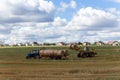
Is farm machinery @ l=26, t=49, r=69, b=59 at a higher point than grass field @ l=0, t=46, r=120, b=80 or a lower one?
higher

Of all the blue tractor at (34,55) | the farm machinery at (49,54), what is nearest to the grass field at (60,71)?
the farm machinery at (49,54)

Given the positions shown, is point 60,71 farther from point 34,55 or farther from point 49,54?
point 34,55

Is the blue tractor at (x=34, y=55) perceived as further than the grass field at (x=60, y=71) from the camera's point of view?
Yes

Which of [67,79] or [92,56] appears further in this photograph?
[92,56]

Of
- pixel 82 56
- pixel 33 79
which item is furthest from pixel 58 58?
pixel 33 79

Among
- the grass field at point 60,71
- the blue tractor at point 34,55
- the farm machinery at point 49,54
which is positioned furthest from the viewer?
the blue tractor at point 34,55

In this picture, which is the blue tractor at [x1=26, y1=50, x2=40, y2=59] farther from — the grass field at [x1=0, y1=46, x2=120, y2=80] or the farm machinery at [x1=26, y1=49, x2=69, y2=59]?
the grass field at [x1=0, y1=46, x2=120, y2=80]

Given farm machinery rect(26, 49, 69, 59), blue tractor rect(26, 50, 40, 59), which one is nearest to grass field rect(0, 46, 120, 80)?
farm machinery rect(26, 49, 69, 59)

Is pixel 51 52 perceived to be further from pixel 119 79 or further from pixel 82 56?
pixel 119 79

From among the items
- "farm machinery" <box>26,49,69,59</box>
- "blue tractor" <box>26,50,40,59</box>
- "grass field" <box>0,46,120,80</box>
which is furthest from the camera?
"blue tractor" <box>26,50,40,59</box>

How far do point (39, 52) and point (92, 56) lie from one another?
983 centimetres

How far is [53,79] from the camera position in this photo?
28.3 meters

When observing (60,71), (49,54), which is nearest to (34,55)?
(49,54)

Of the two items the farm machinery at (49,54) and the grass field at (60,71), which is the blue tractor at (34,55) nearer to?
the farm machinery at (49,54)
